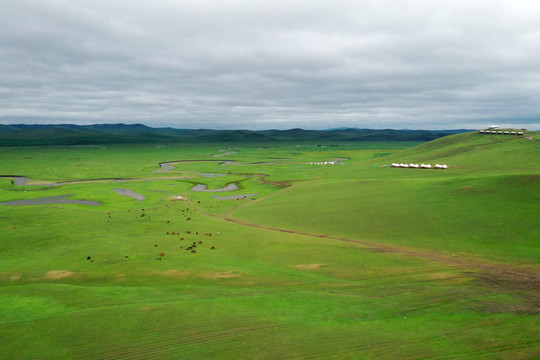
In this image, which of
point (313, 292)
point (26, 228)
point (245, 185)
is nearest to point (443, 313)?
point (313, 292)

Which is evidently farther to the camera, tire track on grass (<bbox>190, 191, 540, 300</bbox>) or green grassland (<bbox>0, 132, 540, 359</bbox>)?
tire track on grass (<bbox>190, 191, 540, 300</bbox>)

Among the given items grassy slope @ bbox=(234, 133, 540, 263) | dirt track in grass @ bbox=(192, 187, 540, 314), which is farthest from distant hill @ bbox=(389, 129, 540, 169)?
dirt track in grass @ bbox=(192, 187, 540, 314)

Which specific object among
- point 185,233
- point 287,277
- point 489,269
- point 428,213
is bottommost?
point 185,233

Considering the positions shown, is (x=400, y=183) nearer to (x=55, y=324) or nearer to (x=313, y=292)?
(x=313, y=292)

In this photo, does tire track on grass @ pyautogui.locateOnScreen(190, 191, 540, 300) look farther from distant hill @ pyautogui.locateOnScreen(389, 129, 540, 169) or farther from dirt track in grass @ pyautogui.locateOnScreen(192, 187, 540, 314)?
distant hill @ pyautogui.locateOnScreen(389, 129, 540, 169)

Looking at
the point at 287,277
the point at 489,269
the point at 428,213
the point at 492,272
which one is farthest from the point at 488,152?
the point at 287,277

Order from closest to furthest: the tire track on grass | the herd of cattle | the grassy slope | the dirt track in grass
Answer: the dirt track in grass, the tire track on grass, the herd of cattle, the grassy slope

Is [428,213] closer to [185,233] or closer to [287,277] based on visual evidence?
[287,277]

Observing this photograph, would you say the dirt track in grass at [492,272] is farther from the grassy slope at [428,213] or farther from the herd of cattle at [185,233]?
the herd of cattle at [185,233]

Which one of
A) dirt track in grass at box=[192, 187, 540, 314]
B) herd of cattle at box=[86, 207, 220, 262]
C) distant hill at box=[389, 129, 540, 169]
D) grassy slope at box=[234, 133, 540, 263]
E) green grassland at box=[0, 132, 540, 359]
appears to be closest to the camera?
green grassland at box=[0, 132, 540, 359]
